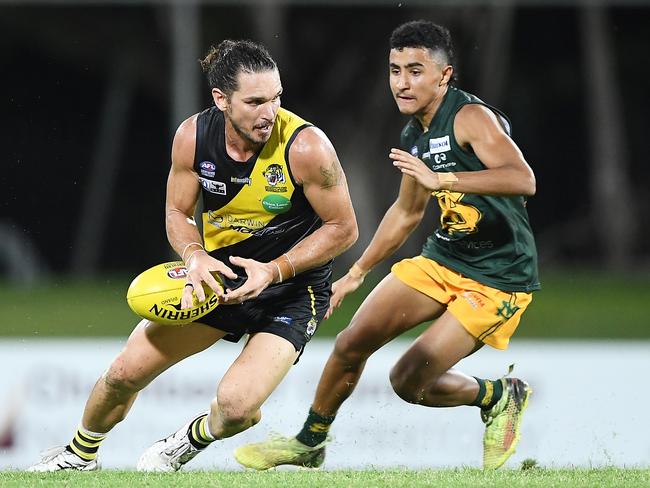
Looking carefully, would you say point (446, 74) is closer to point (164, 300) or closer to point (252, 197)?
point (252, 197)

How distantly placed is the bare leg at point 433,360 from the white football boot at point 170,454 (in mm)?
1134

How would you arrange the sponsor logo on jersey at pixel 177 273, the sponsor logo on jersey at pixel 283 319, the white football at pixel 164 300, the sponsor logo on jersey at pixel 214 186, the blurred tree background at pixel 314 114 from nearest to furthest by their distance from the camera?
the white football at pixel 164 300
the sponsor logo on jersey at pixel 177 273
the sponsor logo on jersey at pixel 214 186
the sponsor logo on jersey at pixel 283 319
the blurred tree background at pixel 314 114

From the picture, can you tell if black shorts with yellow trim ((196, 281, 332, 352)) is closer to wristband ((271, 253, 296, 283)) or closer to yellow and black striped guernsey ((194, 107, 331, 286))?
yellow and black striped guernsey ((194, 107, 331, 286))

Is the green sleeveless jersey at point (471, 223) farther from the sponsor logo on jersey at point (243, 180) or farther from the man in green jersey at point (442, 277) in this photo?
the sponsor logo on jersey at point (243, 180)

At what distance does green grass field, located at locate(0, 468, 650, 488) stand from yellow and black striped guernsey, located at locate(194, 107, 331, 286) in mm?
1030

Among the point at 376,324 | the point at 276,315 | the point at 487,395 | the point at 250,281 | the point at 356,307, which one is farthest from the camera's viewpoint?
the point at 356,307

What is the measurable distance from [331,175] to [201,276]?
2.62 ft

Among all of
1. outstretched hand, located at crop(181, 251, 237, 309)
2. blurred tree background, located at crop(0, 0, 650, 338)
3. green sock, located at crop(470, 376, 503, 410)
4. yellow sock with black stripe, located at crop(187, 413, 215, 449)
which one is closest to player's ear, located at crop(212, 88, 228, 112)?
outstretched hand, located at crop(181, 251, 237, 309)

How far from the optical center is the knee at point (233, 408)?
5941mm

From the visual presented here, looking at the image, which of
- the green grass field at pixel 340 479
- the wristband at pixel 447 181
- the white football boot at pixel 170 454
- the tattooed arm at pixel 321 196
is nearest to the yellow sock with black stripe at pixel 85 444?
the white football boot at pixel 170 454

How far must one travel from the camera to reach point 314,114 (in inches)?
803

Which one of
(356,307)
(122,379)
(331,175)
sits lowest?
(356,307)

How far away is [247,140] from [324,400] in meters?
1.60

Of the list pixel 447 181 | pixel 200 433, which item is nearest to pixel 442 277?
pixel 447 181
